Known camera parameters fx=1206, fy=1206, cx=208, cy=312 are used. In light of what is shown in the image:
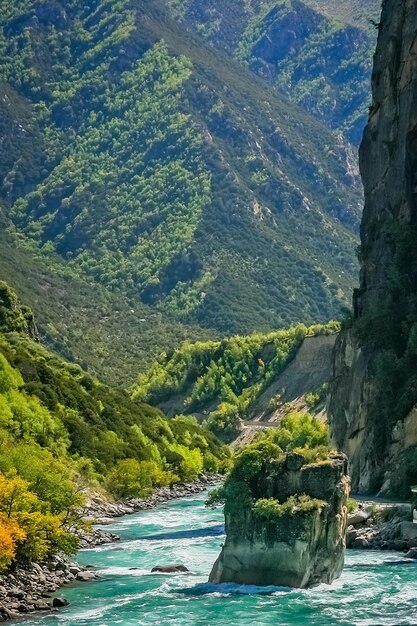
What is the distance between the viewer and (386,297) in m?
134

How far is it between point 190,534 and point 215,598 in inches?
1241

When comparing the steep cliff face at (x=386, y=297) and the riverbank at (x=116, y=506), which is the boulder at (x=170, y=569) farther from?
the steep cliff face at (x=386, y=297)

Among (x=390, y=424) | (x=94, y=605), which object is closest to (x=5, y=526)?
(x=94, y=605)

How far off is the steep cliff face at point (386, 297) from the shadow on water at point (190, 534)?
1920 centimetres

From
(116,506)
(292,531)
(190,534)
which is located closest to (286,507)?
(292,531)

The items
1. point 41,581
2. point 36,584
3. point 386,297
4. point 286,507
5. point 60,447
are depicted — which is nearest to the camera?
point 286,507

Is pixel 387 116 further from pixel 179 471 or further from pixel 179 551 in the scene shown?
pixel 179 551

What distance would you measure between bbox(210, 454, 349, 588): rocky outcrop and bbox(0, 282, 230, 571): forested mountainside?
11.9 metres

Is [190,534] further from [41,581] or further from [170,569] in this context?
[41,581]

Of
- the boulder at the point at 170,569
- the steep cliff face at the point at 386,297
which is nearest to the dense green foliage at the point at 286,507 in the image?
the boulder at the point at 170,569

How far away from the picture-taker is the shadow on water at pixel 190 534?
93625mm

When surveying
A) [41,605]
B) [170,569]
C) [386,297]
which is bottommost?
[41,605]

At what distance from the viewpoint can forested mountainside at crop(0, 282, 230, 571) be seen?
235ft

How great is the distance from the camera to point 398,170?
140 m
